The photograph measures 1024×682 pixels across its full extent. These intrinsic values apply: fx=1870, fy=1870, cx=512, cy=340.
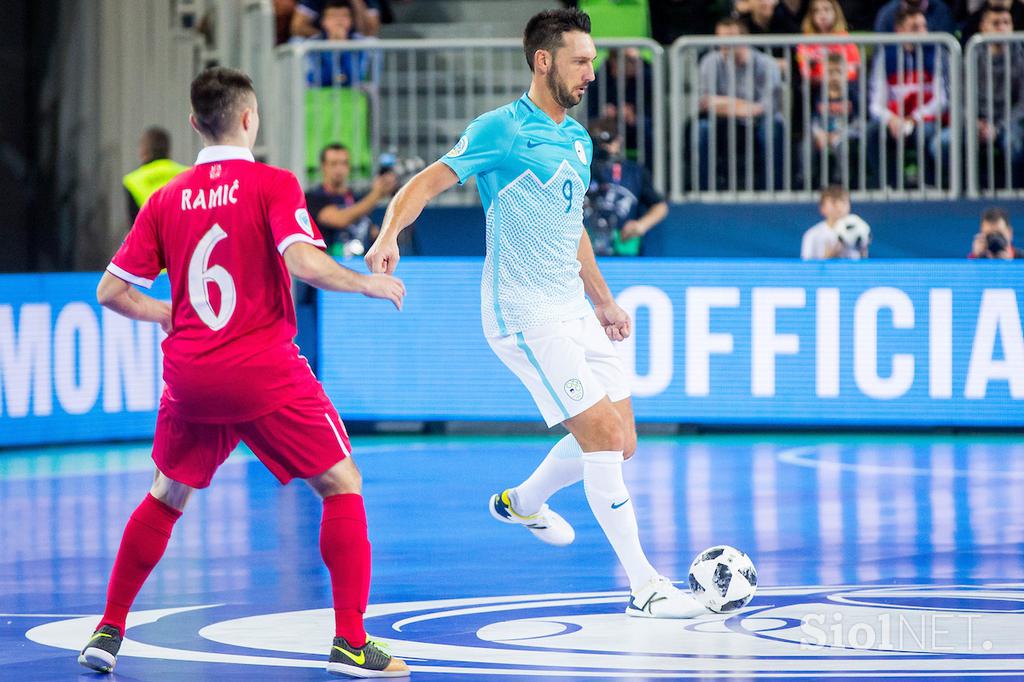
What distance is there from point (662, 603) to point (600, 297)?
4.64ft

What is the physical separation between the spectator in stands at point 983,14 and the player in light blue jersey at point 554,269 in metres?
9.78

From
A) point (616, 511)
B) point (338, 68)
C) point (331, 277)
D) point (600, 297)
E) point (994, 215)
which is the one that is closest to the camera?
point (331, 277)

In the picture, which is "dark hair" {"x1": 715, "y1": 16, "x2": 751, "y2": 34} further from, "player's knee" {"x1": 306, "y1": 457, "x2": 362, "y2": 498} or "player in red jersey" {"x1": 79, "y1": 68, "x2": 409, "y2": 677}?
"player's knee" {"x1": 306, "y1": 457, "x2": 362, "y2": 498}

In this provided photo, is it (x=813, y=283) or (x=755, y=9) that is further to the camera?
(x=755, y=9)

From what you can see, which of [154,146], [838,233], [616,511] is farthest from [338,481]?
[838,233]

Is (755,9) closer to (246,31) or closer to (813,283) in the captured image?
(813,283)

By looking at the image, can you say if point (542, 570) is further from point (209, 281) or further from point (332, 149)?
point (332, 149)

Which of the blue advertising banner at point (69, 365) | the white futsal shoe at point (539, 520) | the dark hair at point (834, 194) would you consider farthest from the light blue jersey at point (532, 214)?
the dark hair at point (834, 194)

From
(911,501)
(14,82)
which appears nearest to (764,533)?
(911,501)

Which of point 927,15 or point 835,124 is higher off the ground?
point 927,15

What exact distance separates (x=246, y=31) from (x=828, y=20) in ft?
16.9

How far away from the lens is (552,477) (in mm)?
7844

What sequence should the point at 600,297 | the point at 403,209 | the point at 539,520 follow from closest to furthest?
the point at 403,209 < the point at 600,297 < the point at 539,520

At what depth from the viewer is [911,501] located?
1081cm
